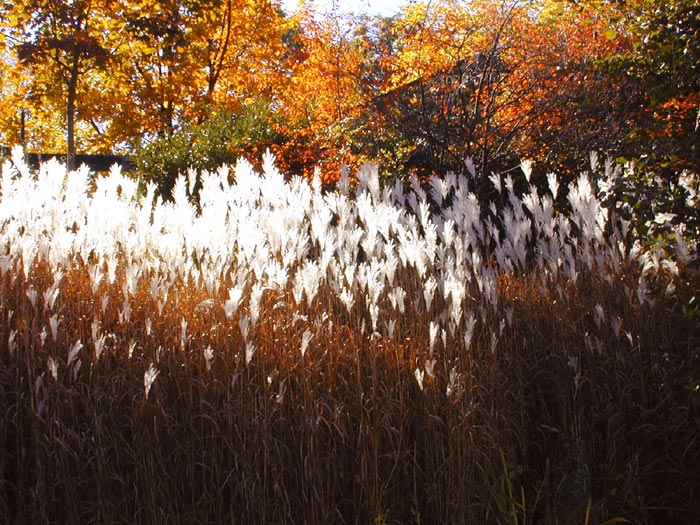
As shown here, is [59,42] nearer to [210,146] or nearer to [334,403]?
[210,146]

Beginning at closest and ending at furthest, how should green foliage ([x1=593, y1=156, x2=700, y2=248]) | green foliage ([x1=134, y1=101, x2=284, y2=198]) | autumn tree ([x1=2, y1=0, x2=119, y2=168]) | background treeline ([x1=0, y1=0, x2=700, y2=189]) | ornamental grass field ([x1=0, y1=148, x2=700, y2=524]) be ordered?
ornamental grass field ([x1=0, y1=148, x2=700, y2=524]) < green foliage ([x1=593, y1=156, x2=700, y2=248]) < background treeline ([x1=0, y1=0, x2=700, y2=189]) < green foliage ([x1=134, y1=101, x2=284, y2=198]) < autumn tree ([x1=2, y1=0, x2=119, y2=168])

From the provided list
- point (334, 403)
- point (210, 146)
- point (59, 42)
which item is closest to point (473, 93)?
point (210, 146)

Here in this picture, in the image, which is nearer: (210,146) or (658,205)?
(658,205)

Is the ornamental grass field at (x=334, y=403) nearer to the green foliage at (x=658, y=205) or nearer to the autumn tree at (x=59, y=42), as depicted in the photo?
the green foliage at (x=658, y=205)

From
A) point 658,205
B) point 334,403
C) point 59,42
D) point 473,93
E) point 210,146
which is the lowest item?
point 334,403

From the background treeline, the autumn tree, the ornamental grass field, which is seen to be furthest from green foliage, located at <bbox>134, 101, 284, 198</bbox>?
the ornamental grass field

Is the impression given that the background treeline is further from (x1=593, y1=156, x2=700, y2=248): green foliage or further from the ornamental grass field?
the ornamental grass field

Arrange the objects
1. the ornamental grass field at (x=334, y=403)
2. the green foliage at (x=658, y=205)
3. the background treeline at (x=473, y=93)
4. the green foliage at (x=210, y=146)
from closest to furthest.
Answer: the ornamental grass field at (x=334, y=403) < the green foliage at (x=658, y=205) < the background treeline at (x=473, y=93) < the green foliage at (x=210, y=146)

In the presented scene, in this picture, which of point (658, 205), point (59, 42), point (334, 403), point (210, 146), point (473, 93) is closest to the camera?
point (334, 403)

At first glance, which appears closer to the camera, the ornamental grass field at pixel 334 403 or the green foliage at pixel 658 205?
the ornamental grass field at pixel 334 403

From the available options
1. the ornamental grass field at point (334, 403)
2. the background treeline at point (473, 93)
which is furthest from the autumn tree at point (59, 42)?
the ornamental grass field at point (334, 403)

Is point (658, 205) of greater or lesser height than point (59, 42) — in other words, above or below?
below

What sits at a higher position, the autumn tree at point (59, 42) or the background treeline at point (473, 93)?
the autumn tree at point (59, 42)

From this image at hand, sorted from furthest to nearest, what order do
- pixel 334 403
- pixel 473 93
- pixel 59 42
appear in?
pixel 59 42, pixel 473 93, pixel 334 403
